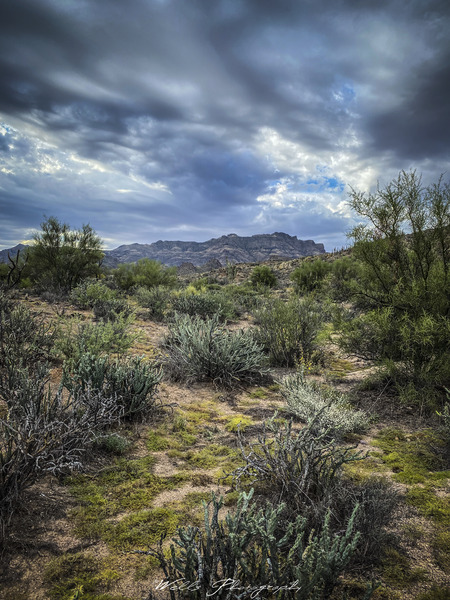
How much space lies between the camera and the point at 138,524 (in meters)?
2.38

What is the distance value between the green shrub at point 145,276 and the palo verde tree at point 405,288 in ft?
47.4

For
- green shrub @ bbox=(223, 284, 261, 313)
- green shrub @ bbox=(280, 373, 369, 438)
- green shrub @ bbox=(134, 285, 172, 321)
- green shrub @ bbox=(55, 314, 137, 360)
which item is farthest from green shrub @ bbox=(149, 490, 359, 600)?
green shrub @ bbox=(223, 284, 261, 313)

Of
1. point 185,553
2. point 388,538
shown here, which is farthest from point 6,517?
point 388,538

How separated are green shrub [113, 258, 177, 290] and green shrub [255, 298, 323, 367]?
11.8 m

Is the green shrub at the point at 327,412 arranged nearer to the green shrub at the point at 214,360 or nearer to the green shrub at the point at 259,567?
the green shrub at the point at 214,360

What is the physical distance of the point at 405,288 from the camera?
518 cm

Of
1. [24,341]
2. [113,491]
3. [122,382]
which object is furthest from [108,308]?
[113,491]

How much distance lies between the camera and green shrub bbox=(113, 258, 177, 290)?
18.7m

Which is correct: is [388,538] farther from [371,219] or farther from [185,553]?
[371,219]

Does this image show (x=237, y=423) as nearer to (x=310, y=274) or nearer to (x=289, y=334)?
(x=289, y=334)

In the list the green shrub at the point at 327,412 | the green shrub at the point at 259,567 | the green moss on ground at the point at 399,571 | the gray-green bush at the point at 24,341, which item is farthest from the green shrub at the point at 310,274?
the green shrub at the point at 259,567

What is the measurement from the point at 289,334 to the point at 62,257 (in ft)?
48.3

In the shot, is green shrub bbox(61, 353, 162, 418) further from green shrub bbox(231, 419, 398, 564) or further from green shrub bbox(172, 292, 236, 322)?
green shrub bbox(172, 292, 236, 322)

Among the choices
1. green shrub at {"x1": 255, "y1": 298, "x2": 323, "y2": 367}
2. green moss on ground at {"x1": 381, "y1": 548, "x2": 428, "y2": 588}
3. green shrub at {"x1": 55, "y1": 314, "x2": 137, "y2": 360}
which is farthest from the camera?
green shrub at {"x1": 255, "y1": 298, "x2": 323, "y2": 367}
